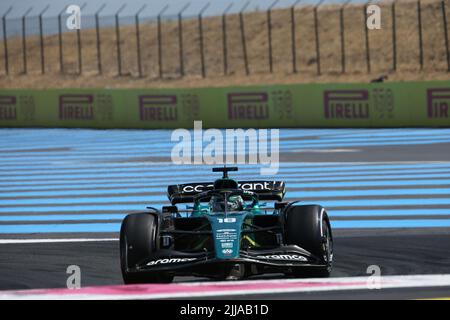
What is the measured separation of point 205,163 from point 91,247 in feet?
45.2

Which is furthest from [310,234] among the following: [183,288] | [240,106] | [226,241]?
[240,106]

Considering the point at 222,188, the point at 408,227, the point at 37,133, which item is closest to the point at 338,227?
the point at 408,227

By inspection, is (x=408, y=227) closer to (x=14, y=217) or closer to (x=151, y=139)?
(x=14, y=217)

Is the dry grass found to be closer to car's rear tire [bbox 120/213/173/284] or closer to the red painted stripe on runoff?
car's rear tire [bbox 120/213/173/284]

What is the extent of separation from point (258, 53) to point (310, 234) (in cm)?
7751

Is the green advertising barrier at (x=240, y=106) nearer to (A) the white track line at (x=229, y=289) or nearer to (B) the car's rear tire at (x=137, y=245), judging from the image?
(B) the car's rear tire at (x=137, y=245)

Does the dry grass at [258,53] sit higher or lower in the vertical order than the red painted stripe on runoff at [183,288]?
higher

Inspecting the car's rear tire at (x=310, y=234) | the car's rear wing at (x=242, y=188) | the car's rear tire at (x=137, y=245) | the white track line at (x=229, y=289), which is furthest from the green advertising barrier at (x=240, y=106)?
the white track line at (x=229, y=289)

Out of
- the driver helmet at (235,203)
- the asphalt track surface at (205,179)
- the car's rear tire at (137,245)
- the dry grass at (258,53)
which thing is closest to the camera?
the car's rear tire at (137,245)

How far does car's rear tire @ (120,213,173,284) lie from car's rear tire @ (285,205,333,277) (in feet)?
3.79

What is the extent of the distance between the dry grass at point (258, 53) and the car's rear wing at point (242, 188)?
Result: 174 ft

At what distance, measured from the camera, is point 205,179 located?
22844mm

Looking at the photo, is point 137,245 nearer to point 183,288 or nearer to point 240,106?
Result: point 183,288

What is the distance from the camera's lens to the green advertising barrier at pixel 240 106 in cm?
3675
